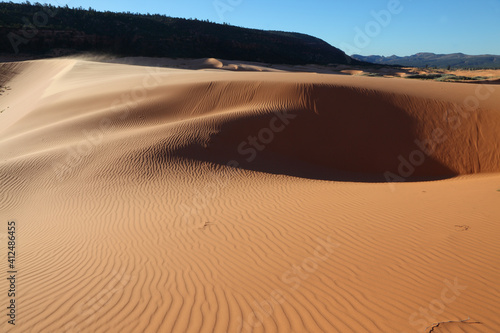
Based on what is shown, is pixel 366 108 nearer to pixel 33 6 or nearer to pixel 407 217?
pixel 407 217

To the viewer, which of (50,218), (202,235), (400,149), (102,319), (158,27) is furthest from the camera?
(158,27)

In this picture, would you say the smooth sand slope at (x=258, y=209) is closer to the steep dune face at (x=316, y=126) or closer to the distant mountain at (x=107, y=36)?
the steep dune face at (x=316, y=126)

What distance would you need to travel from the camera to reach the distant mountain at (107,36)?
4184 centimetres

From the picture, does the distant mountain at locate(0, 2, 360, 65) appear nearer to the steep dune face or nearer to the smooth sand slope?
the smooth sand slope

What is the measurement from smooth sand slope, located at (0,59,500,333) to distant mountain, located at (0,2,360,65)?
106 feet

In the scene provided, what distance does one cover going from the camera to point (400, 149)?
38.7 ft

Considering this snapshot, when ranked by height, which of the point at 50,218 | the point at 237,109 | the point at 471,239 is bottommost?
the point at 50,218

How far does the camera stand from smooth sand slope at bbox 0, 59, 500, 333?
12.1ft

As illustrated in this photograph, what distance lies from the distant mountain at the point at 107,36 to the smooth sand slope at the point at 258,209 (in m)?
32.4

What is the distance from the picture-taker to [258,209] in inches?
273

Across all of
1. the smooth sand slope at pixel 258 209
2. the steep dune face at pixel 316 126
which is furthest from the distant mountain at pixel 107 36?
the steep dune face at pixel 316 126

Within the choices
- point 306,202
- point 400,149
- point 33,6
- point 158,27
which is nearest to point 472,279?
point 306,202

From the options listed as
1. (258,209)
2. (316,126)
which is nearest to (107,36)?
(316,126)

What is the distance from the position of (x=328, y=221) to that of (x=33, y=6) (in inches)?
2609
